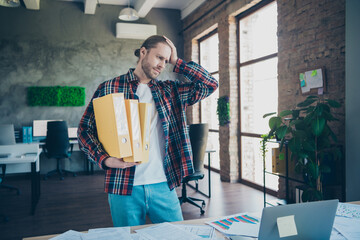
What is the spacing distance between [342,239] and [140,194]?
3.02 ft

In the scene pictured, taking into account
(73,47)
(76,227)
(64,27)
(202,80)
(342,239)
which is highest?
(64,27)

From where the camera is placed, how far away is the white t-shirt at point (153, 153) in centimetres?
155

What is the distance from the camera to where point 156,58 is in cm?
153

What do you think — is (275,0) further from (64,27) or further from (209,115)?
(64,27)

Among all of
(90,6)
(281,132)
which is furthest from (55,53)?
(281,132)

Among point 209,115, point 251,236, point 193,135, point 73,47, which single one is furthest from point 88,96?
point 251,236

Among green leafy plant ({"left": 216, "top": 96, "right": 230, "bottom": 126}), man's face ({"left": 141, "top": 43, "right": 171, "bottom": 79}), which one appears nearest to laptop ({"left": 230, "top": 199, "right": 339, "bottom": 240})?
man's face ({"left": 141, "top": 43, "right": 171, "bottom": 79})

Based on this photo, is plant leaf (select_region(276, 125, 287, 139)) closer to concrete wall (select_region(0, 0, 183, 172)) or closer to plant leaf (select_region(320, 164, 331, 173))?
plant leaf (select_region(320, 164, 331, 173))

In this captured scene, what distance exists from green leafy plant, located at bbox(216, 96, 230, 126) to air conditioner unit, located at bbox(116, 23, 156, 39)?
2581mm

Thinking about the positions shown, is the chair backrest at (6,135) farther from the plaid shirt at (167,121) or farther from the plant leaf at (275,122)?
the plant leaf at (275,122)

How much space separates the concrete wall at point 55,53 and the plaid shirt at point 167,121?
549 cm

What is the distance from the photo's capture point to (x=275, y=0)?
174 inches

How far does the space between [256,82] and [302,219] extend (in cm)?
425

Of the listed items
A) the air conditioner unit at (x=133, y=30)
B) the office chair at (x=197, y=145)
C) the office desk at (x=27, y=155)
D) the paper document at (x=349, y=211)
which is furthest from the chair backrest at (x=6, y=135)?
the paper document at (x=349, y=211)
